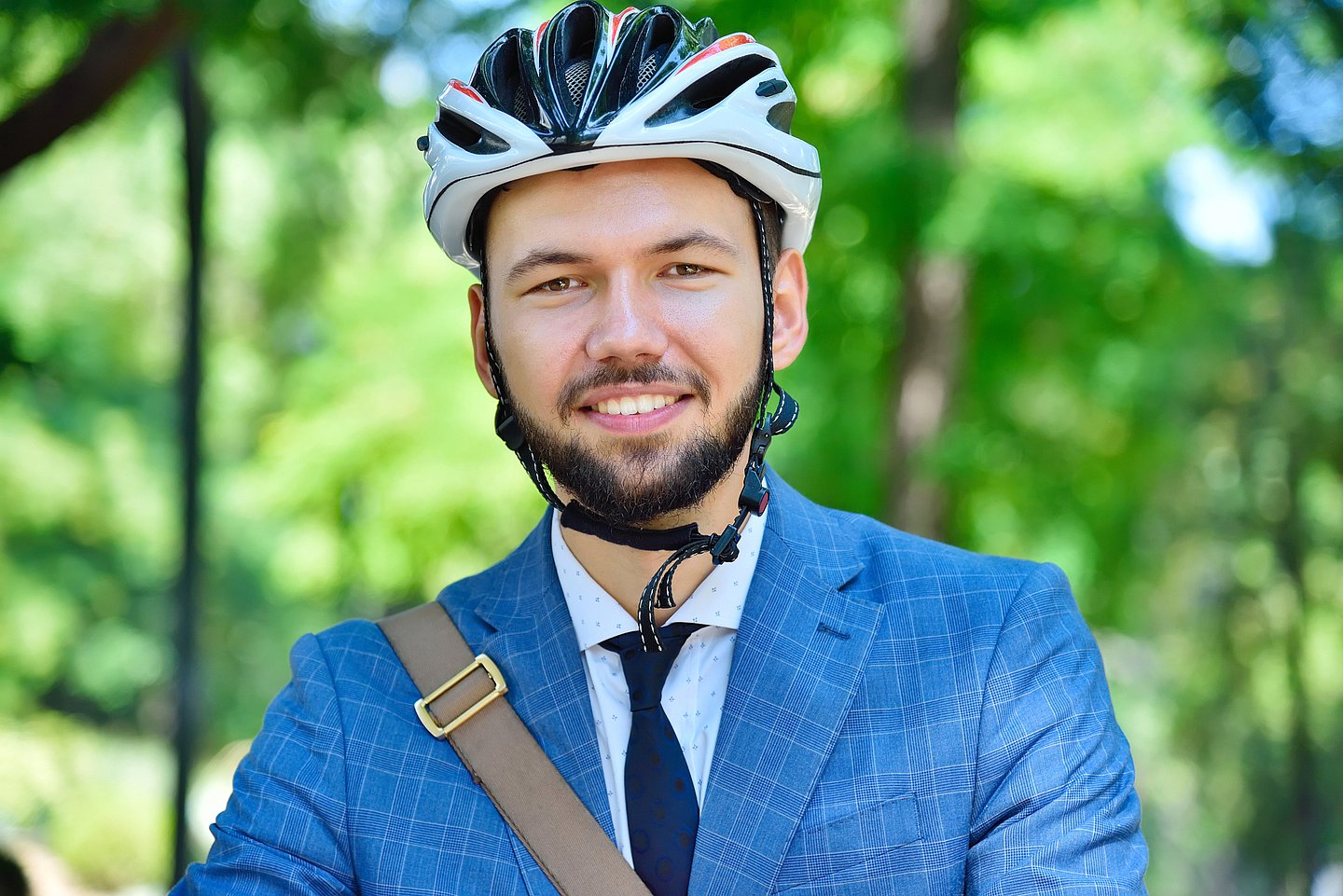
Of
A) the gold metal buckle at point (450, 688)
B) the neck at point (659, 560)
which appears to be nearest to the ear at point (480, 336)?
the neck at point (659, 560)

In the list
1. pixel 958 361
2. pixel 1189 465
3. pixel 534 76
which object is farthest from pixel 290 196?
pixel 534 76

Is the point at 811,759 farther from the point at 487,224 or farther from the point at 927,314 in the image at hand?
the point at 927,314

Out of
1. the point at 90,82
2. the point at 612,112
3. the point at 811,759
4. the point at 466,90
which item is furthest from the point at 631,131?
the point at 90,82

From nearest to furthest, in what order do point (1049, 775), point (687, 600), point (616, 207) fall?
point (1049, 775)
point (616, 207)
point (687, 600)

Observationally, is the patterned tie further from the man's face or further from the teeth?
the teeth

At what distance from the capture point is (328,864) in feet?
7.22

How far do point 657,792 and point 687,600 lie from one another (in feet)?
1.23

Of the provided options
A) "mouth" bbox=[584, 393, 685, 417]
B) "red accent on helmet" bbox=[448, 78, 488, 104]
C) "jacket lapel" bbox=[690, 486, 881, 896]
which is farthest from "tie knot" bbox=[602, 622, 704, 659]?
"red accent on helmet" bbox=[448, 78, 488, 104]

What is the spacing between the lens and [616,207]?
236 cm

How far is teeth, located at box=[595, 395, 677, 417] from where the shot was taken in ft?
7.59

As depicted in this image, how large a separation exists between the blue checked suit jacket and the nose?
0.50m

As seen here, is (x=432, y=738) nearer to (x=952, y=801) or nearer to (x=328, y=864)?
(x=328, y=864)

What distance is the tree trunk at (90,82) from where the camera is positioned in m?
4.95

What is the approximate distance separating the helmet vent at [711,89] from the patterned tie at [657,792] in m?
0.97
